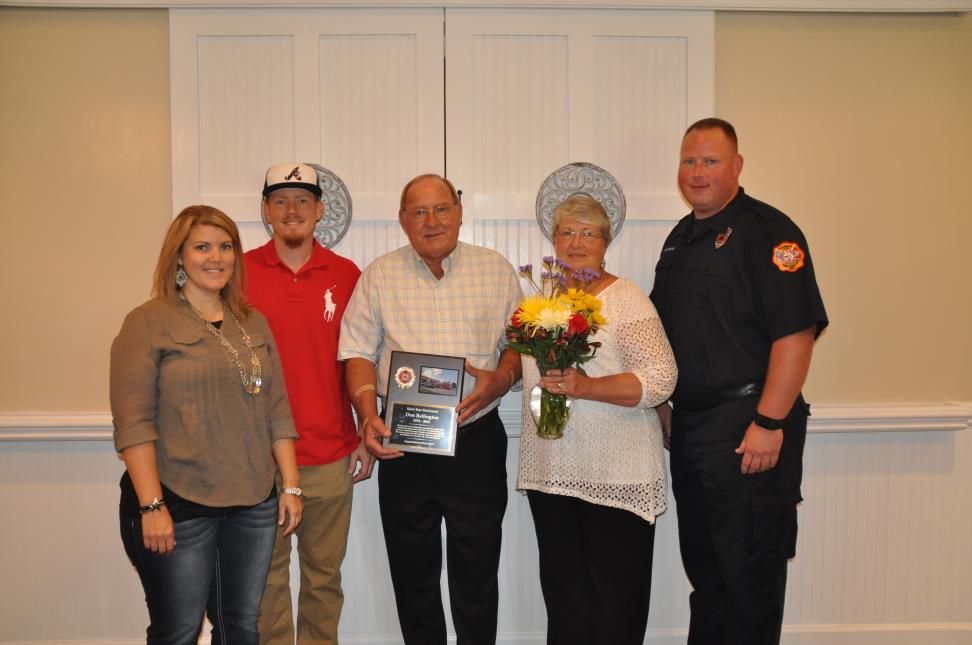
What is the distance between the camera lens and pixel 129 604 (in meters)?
3.39

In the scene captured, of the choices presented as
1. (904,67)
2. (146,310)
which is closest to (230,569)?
(146,310)

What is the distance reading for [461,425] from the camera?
2744 millimetres

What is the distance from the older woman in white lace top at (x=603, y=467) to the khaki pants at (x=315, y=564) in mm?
784

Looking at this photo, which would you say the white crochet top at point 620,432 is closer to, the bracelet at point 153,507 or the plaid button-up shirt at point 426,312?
the plaid button-up shirt at point 426,312

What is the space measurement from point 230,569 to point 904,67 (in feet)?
11.9

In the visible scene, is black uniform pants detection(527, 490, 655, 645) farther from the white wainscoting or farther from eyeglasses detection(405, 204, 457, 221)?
eyeglasses detection(405, 204, 457, 221)

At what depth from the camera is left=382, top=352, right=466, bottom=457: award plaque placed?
8.74 feet

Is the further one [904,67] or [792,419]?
[904,67]

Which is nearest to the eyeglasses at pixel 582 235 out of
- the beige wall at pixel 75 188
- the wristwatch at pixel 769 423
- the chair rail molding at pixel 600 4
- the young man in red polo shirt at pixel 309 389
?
the wristwatch at pixel 769 423

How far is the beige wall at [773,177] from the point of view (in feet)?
10.9

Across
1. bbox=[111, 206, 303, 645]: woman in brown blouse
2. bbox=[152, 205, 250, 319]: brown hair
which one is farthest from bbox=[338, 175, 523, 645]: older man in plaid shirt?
bbox=[152, 205, 250, 319]: brown hair

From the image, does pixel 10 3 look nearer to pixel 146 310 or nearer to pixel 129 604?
pixel 146 310

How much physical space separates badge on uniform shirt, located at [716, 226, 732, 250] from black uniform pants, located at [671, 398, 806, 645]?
565 mm

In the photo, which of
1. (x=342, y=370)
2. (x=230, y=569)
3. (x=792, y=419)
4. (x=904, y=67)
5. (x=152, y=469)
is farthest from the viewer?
(x=904, y=67)
